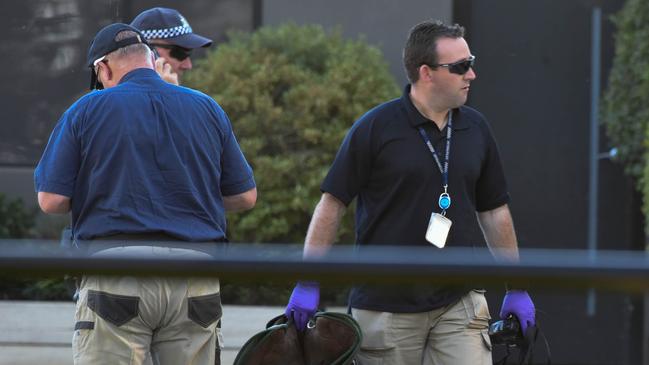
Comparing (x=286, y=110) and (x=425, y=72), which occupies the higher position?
(x=425, y=72)

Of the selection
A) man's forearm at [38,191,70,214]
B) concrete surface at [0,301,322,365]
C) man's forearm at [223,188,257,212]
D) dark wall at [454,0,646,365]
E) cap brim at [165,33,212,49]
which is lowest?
concrete surface at [0,301,322,365]

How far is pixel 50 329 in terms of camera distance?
7.73 metres

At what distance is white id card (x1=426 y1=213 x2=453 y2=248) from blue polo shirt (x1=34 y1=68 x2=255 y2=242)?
26.0 inches

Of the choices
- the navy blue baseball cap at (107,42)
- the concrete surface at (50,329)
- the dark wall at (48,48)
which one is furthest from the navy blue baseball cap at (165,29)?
the dark wall at (48,48)

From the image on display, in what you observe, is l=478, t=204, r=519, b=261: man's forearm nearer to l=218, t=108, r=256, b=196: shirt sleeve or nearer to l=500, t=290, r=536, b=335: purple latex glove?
l=500, t=290, r=536, b=335: purple latex glove

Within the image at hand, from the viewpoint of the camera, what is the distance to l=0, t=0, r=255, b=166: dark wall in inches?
330

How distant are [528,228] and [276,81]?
6.52 feet

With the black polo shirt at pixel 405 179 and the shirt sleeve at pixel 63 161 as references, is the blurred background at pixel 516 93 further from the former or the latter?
the shirt sleeve at pixel 63 161

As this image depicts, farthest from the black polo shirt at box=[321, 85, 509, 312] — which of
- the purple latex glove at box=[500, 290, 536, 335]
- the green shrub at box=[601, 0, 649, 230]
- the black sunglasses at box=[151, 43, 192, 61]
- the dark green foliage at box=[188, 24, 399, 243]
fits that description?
the dark green foliage at box=[188, 24, 399, 243]

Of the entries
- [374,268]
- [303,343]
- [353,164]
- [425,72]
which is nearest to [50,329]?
[303,343]

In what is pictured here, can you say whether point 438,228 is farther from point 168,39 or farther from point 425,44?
A: point 168,39

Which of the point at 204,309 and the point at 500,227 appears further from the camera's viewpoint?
the point at 500,227

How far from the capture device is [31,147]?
854 centimetres

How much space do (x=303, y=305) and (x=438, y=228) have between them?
0.50m
